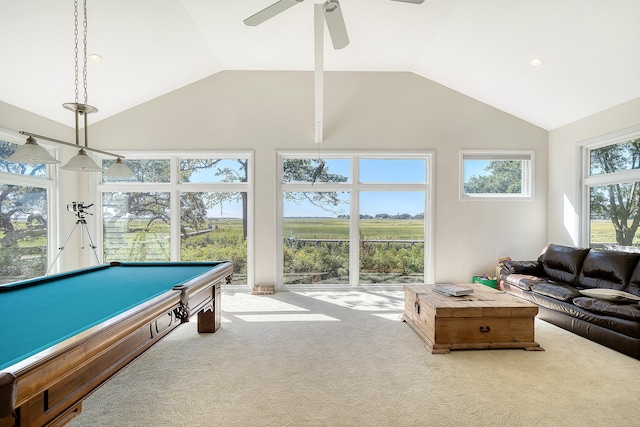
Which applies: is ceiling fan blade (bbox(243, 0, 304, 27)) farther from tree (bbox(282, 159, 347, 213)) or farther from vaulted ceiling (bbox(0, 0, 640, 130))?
tree (bbox(282, 159, 347, 213))

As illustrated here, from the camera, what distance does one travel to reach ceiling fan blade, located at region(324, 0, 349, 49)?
2.22 metres

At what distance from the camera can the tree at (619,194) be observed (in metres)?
3.80

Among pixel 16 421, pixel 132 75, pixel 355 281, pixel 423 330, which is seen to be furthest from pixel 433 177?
pixel 16 421

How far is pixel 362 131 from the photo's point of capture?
16.3 ft

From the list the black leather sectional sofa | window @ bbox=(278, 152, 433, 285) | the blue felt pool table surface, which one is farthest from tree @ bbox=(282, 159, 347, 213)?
the black leather sectional sofa

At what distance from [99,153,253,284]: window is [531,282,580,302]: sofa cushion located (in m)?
4.12

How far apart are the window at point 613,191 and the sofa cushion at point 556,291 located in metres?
1.31

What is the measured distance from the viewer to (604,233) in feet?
13.8

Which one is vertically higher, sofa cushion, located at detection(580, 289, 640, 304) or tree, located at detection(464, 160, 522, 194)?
tree, located at detection(464, 160, 522, 194)

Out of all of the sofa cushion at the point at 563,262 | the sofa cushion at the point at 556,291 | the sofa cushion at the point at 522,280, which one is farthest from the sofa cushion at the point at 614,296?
the sofa cushion at the point at 563,262

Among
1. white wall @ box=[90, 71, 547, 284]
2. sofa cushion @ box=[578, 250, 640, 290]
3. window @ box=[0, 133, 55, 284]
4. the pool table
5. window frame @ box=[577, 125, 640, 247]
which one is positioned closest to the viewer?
the pool table

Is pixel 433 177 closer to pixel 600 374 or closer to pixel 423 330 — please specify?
pixel 423 330

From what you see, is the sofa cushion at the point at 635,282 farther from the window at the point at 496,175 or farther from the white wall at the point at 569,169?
the window at the point at 496,175

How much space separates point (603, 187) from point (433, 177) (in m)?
2.27
